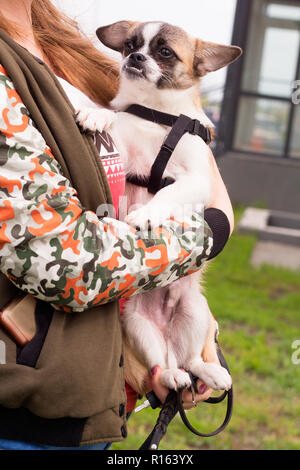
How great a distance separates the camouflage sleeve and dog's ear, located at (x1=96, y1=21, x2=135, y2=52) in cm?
96

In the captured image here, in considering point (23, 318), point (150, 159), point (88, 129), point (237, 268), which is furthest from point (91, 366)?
point (237, 268)

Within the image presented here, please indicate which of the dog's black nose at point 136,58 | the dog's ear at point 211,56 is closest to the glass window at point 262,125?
the dog's ear at point 211,56

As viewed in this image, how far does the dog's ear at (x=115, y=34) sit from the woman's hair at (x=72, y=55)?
0.18ft

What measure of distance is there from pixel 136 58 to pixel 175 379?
1.09m

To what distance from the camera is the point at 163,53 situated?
1.99 metres

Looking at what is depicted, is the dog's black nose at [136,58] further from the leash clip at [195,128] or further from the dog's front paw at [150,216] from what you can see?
the dog's front paw at [150,216]

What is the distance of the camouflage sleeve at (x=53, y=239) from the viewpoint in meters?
1.11

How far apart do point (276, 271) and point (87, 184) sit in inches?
193

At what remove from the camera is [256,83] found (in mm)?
9352

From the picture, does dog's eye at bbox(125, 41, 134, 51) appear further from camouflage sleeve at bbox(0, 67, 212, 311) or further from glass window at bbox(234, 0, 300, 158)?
glass window at bbox(234, 0, 300, 158)

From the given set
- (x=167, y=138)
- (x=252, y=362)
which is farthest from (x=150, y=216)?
(x=252, y=362)

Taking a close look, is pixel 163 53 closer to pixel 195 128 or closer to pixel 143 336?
pixel 195 128

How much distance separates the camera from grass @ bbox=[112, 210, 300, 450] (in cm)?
321

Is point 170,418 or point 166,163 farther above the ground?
point 166,163
